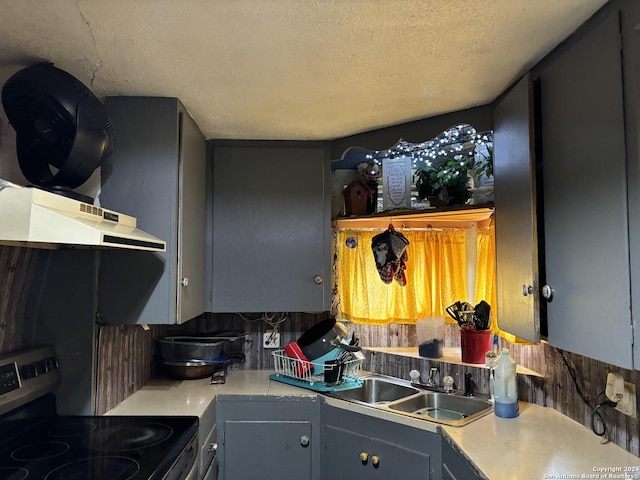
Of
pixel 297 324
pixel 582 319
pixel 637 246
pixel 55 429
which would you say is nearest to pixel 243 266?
pixel 297 324

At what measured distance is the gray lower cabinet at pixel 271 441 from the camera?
2.06 m

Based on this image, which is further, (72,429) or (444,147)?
(444,147)

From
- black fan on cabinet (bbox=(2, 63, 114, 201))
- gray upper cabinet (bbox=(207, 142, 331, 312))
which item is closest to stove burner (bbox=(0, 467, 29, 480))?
black fan on cabinet (bbox=(2, 63, 114, 201))

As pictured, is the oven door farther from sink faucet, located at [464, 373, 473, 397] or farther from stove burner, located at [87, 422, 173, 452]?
sink faucet, located at [464, 373, 473, 397]

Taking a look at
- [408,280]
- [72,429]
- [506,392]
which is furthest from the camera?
[408,280]

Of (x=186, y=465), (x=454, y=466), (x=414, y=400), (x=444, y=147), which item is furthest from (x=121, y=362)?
(x=444, y=147)

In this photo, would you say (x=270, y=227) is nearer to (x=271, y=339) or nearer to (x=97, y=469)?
(x=271, y=339)

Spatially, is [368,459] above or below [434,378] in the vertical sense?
below

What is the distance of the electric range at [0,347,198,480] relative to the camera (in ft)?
4.34

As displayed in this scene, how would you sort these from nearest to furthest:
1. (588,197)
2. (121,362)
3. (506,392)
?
(588,197)
(506,392)
(121,362)

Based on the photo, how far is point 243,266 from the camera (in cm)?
236

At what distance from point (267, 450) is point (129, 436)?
0.71m

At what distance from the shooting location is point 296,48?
55.9 inches

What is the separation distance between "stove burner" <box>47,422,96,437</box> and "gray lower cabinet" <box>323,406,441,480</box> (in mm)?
949
